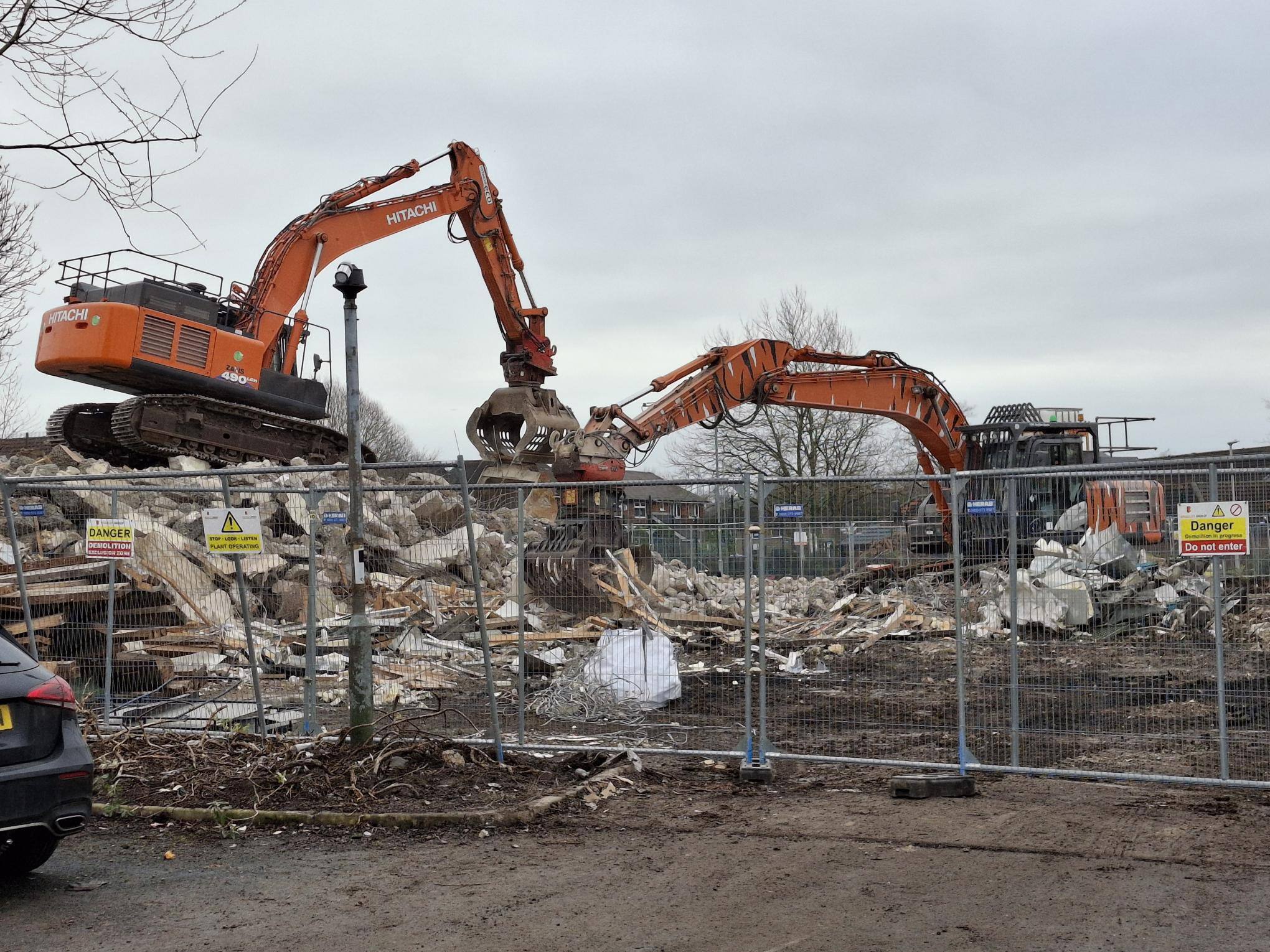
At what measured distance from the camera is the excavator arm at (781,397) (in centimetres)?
1686

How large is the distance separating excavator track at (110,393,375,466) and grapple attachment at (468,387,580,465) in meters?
3.60

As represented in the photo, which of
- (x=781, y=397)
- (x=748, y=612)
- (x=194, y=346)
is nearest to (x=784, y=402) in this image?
(x=781, y=397)

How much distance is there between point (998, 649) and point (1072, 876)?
2.85 metres

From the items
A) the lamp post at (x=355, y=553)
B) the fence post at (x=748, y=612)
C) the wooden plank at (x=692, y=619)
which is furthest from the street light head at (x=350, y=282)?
the wooden plank at (x=692, y=619)

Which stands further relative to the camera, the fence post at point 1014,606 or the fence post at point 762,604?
the fence post at point 762,604

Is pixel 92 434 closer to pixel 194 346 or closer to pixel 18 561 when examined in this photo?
pixel 194 346

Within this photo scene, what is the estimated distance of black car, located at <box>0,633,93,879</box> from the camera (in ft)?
17.5

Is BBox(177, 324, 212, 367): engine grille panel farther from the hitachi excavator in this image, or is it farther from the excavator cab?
the excavator cab

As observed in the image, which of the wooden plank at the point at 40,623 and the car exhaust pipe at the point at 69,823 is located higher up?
the wooden plank at the point at 40,623

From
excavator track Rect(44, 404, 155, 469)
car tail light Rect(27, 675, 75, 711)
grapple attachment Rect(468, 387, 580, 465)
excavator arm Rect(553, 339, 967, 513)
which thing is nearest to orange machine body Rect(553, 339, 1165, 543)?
excavator arm Rect(553, 339, 967, 513)

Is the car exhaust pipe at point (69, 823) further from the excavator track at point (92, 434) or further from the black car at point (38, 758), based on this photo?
the excavator track at point (92, 434)

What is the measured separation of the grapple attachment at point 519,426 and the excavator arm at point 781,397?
126cm

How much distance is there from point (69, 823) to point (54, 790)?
0.20 meters

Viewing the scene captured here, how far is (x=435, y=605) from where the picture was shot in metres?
12.7
